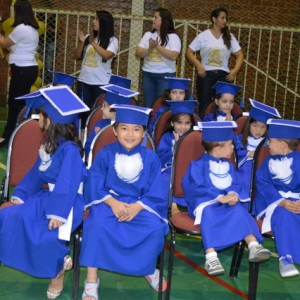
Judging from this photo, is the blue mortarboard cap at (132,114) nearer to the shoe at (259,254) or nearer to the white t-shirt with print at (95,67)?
the shoe at (259,254)

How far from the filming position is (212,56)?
7918 millimetres

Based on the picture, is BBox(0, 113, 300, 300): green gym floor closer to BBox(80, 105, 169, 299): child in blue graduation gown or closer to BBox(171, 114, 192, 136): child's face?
BBox(80, 105, 169, 299): child in blue graduation gown

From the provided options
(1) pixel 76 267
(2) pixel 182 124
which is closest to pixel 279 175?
(2) pixel 182 124

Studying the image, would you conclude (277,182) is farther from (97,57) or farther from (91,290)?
(97,57)

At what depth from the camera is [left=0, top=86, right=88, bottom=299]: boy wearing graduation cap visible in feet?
13.3

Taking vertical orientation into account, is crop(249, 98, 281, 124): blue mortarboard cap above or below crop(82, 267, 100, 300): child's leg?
above

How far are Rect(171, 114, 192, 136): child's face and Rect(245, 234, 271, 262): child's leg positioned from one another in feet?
5.32

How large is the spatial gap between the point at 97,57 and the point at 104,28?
302 millimetres

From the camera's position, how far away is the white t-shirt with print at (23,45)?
7.34m

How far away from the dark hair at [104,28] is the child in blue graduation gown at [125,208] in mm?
3230

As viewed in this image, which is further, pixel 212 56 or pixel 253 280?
pixel 212 56

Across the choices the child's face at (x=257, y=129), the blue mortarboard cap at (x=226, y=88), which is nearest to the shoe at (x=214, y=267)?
the child's face at (x=257, y=129)

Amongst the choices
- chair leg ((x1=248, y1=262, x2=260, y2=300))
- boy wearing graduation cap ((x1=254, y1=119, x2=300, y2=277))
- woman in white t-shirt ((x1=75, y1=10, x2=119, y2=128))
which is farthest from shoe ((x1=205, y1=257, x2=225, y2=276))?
woman in white t-shirt ((x1=75, y1=10, x2=119, y2=128))

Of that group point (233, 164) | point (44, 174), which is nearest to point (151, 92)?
point (233, 164)
